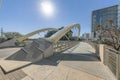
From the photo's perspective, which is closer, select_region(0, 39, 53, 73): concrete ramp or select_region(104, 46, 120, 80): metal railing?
select_region(104, 46, 120, 80): metal railing

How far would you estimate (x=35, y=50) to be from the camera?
11.1 meters

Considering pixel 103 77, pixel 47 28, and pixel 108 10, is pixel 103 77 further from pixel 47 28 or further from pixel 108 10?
pixel 108 10

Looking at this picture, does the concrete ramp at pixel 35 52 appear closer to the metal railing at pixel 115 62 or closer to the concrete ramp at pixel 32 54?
the concrete ramp at pixel 32 54

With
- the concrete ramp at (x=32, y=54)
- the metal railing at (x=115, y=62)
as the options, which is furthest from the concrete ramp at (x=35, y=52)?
the metal railing at (x=115, y=62)

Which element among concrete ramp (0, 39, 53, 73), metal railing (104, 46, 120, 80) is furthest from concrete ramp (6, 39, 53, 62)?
metal railing (104, 46, 120, 80)

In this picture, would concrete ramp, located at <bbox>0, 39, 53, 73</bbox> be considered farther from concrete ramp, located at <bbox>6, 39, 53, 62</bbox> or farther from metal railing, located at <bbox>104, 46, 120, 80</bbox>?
metal railing, located at <bbox>104, 46, 120, 80</bbox>

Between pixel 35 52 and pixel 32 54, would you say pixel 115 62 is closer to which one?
pixel 32 54

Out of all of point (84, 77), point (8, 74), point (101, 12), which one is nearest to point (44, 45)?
point (8, 74)

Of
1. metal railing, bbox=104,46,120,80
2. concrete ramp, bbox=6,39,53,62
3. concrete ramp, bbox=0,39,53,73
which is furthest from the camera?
concrete ramp, bbox=6,39,53,62

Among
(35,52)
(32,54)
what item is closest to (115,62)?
(32,54)

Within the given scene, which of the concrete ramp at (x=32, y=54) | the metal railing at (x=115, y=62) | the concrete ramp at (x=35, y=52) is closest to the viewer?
the metal railing at (x=115, y=62)

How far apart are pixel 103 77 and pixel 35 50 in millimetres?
6388

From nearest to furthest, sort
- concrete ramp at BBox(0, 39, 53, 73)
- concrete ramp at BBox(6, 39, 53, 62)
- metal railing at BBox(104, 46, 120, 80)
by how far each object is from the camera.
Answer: metal railing at BBox(104, 46, 120, 80)
concrete ramp at BBox(0, 39, 53, 73)
concrete ramp at BBox(6, 39, 53, 62)

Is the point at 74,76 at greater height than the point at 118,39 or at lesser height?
lesser
